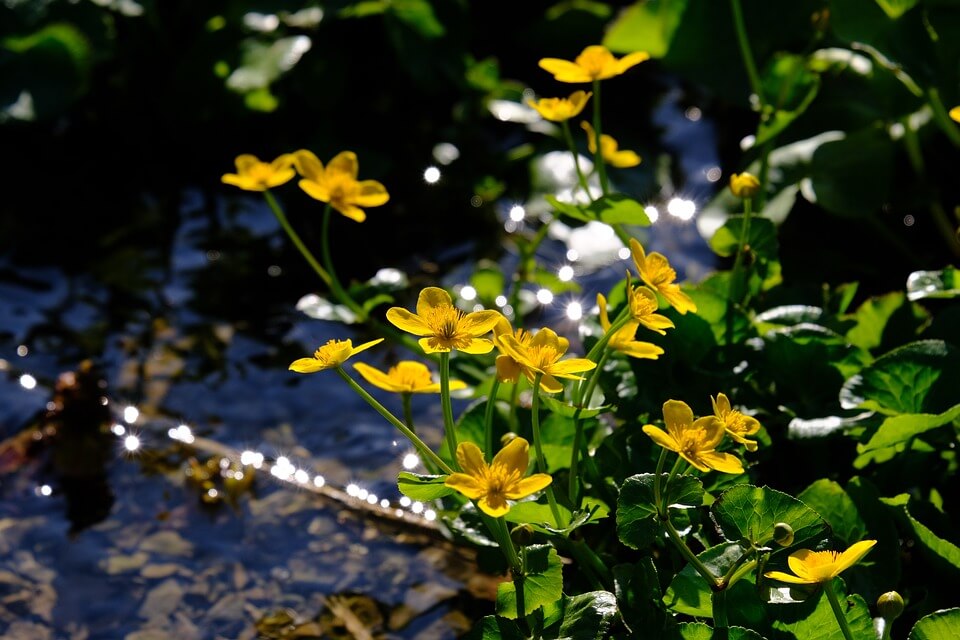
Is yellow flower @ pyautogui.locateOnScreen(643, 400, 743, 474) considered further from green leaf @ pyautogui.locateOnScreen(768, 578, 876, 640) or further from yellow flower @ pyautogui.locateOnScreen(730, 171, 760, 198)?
yellow flower @ pyautogui.locateOnScreen(730, 171, 760, 198)

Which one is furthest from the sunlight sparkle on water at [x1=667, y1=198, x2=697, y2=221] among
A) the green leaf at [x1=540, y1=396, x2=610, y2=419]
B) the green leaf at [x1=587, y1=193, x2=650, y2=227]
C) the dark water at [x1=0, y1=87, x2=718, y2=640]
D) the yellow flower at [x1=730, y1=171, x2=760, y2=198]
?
the green leaf at [x1=540, y1=396, x2=610, y2=419]

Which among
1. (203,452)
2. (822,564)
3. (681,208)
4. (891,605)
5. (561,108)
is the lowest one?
(203,452)

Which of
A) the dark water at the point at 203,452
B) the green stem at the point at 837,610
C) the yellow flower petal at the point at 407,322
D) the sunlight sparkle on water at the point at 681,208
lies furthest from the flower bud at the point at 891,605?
the sunlight sparkle on water at the point at 681,208

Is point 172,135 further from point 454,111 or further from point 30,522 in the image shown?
point 30,522

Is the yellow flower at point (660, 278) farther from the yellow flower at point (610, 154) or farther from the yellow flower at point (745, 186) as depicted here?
the yellow flower at point (610, 154)

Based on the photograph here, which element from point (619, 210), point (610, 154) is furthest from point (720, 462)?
point (610, 154)

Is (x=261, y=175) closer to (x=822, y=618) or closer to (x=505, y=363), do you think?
(x=505, y=363)

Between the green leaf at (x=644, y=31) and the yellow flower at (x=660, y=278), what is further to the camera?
the green leaf at (x=644, y=31)
